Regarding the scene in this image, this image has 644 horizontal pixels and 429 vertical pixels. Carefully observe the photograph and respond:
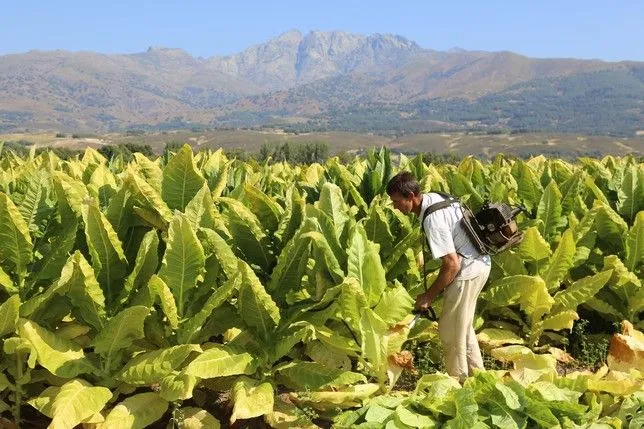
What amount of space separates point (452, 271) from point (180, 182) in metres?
1.97

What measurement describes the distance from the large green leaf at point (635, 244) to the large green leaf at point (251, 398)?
10.8 ft

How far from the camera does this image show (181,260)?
4.04 metres

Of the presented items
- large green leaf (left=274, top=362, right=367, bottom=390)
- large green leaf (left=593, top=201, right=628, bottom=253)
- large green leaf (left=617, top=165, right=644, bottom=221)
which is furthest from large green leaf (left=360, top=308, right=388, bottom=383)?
large green leaf (left=617, top=165, right=644, bottom=221)

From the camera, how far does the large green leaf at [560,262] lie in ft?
17.4

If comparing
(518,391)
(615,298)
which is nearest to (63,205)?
(518,391)

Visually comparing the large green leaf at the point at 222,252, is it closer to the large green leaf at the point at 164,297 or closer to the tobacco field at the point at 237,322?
the tobacco field at the point at 237,322

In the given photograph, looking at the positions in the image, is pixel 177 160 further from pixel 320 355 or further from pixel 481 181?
pixel 481 181

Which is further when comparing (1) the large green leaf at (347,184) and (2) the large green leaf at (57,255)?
(1) the large green leaf at (347,184)

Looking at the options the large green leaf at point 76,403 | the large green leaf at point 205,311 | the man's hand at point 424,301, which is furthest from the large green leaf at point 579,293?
the large green leaf at point 76,403

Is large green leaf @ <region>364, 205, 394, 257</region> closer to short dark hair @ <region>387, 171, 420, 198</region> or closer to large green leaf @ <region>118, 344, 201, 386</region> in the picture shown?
short dark hair @ <region>387, 171, 420, 198</region>

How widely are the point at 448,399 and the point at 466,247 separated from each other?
1.42 metres

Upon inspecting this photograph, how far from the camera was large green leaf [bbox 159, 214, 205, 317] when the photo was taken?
13.0ft

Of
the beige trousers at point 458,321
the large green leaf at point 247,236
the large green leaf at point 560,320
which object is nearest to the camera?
the large green leaf at point 247,236

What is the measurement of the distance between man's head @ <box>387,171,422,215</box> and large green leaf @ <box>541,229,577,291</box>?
140 centimetres
